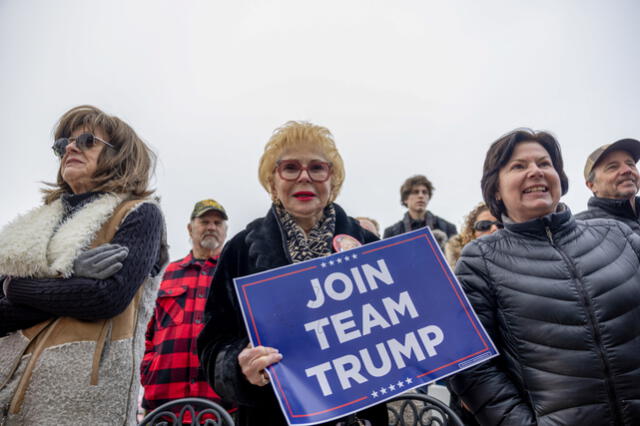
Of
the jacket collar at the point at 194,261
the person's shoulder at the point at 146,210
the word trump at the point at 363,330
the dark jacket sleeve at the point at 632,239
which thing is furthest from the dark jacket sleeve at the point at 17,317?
the dark jacket sleeve at the point at 632,239

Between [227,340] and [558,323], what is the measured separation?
1.33 metres

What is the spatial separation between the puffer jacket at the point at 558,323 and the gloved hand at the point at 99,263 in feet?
5.03

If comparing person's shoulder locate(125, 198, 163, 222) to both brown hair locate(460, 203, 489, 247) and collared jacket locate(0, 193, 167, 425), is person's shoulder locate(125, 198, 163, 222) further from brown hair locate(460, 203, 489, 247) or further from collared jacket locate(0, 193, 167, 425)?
brown hair locate(460, 203, 489, 247)

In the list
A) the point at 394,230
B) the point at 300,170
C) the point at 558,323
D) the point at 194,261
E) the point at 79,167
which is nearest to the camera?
the point at 558,323

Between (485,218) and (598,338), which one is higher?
(485,218)

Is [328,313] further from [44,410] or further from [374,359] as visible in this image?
[44,410]

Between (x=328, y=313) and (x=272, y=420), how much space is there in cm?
48

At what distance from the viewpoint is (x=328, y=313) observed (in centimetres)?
143

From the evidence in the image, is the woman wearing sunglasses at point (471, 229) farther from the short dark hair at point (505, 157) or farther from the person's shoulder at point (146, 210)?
the person's shoulder at point (146, 210)

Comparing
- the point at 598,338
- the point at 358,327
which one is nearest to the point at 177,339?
the point at 358,327

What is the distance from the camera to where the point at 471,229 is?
3764 millimetres

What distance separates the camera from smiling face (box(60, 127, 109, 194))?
192 cm

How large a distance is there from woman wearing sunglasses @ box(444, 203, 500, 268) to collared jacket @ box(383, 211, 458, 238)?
127 cm

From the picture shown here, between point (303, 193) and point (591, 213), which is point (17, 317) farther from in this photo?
point (591, 213)
